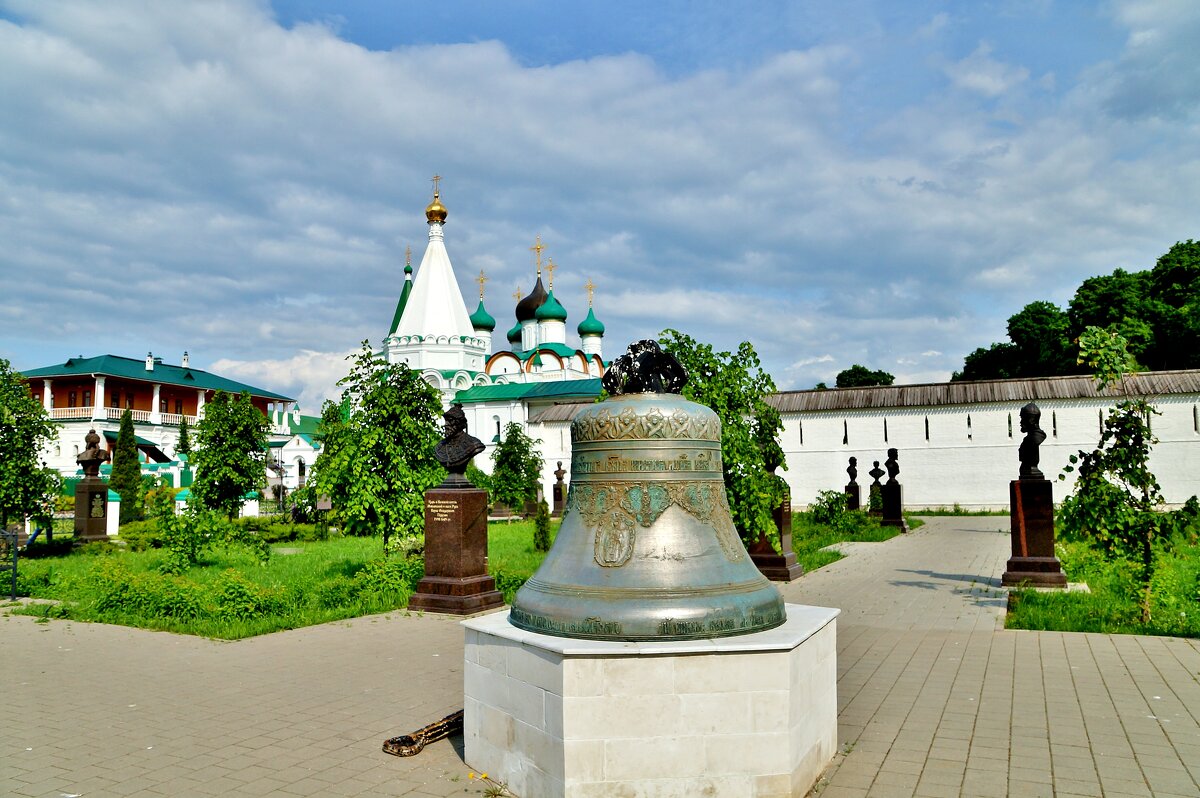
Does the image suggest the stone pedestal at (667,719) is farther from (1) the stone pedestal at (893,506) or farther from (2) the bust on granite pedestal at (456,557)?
(1) the stone pedestal at (893,506)

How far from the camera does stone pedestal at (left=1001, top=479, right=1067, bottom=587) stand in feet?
34.4

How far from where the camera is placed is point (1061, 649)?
278 inches

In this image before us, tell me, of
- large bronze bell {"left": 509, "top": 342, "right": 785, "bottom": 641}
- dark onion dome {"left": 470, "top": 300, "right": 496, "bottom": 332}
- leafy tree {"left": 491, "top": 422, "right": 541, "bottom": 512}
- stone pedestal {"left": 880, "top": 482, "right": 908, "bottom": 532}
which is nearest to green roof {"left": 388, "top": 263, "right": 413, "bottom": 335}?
dark onion dome {"left": 470, "top": 300, "right": 496, "bottom": 332}

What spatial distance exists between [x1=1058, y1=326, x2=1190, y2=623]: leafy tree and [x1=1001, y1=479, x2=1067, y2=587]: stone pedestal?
2.37 m

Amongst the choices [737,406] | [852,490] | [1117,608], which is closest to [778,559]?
[737,406]

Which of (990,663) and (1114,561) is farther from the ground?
(1114,561)

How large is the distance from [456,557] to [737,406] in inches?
159

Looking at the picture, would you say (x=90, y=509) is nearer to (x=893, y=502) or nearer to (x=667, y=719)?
(x=667, y=719)

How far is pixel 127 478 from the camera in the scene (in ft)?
83.1

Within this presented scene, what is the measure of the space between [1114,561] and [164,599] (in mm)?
9863

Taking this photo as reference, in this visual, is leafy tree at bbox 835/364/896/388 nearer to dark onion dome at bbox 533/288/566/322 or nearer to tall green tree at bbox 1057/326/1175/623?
dark onion dome at bbox 533/288/566/322

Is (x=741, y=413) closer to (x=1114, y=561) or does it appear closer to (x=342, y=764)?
(x=1114, y=561)

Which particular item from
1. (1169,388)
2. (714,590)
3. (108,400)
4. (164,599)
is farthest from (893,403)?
(108,400)

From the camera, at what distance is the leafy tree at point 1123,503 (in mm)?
7863
